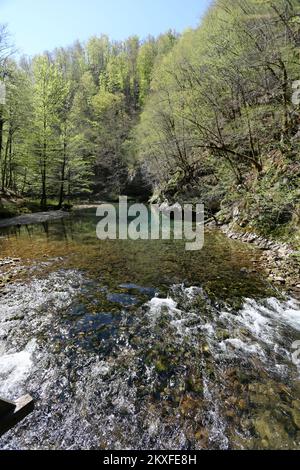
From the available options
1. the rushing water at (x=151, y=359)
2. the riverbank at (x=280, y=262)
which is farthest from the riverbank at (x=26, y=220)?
the riverbank at (x=280, y=262)

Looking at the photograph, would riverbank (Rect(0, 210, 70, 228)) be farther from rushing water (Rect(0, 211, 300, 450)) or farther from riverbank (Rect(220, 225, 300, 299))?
riverbank (Rect(220, 225, 300, 299))

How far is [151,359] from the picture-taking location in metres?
3.81

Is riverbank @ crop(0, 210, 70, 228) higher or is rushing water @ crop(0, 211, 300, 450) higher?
riverbank @ crop(0, 210, 70, 228)

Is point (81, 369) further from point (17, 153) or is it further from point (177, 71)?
point (17, 153)

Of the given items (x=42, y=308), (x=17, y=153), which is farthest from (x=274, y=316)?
(x=17, y=153)

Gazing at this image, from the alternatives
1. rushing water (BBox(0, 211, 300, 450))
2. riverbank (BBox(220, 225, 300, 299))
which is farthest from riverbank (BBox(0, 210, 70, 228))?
riverbank (BBox(220, 225, 300, 299))

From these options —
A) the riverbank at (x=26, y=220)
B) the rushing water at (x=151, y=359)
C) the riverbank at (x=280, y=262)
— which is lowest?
the rushing water at (x=151, y=359)

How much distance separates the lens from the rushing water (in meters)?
2.70

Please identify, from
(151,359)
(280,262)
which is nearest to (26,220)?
(280,262)

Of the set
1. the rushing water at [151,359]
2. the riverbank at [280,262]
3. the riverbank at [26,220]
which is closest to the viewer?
the rushing water at [151,359]

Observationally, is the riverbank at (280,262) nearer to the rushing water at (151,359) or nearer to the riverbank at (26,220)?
the rushing water at (151,359)

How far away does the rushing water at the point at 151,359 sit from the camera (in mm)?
2699

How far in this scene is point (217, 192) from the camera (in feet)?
46.3

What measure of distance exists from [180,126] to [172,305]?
565 inches
